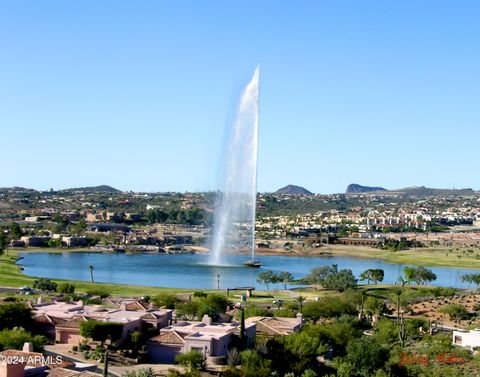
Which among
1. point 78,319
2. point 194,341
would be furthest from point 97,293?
point 194,341

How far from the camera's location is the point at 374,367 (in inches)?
932

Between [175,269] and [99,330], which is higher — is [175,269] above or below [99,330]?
below

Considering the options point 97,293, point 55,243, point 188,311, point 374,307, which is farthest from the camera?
point 55,243

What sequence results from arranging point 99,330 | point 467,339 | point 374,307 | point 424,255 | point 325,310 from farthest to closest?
point 424,255 → point 374,307 → point 325,310 → point 467,339 → point 99,330

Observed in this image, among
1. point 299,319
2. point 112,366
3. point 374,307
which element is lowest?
point 112,366

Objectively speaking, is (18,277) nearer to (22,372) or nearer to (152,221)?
(22,372)

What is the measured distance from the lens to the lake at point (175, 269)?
5709cm

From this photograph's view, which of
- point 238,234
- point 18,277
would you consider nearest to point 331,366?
point 18,277

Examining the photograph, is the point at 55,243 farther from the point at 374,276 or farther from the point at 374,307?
the point at 374,307

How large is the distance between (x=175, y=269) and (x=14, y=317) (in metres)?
43.3

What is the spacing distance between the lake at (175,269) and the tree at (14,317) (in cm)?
2663

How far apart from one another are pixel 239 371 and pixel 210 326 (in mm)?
4861

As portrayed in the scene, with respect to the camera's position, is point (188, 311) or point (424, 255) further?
Answer: point (424, 255)

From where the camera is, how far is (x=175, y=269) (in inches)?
2699
